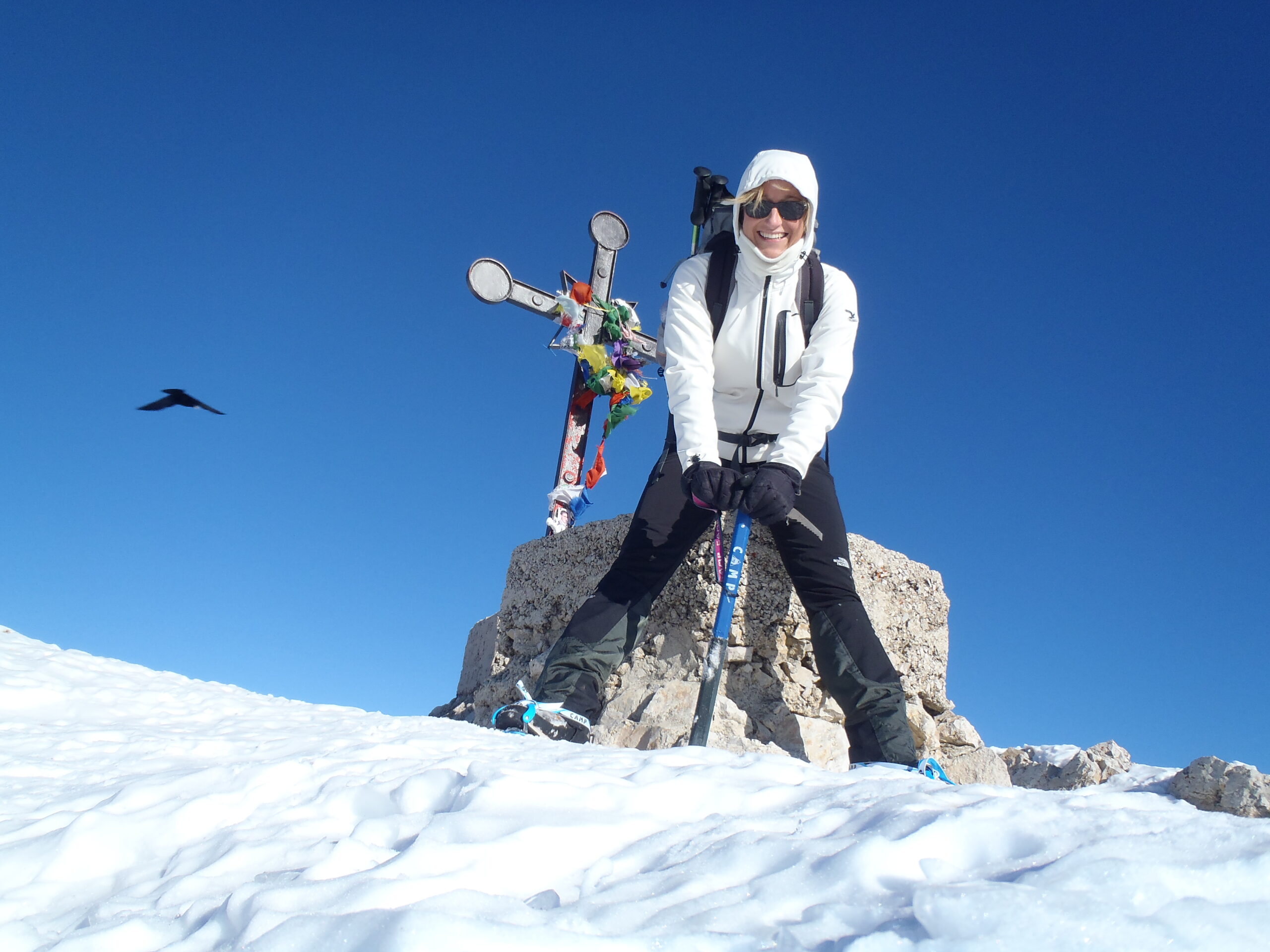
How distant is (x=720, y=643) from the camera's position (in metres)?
3.13

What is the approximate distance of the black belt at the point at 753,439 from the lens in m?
3.54

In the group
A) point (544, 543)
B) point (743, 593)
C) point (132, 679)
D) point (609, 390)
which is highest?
point (609, 390)

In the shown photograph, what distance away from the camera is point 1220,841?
3.79ft

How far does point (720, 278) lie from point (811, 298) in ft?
1.34

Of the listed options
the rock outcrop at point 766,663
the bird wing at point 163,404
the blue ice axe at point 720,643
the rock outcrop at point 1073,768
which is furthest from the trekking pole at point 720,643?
the bird wing at point 163,404

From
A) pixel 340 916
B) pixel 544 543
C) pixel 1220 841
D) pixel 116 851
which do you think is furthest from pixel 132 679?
pixel 1220 841

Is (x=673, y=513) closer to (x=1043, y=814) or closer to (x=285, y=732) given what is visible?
(x=285, y=732)


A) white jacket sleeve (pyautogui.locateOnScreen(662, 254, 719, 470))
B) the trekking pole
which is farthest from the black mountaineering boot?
white jacket sleeve (pyautogui.locateOnScreen(662, 254, 719, 470))

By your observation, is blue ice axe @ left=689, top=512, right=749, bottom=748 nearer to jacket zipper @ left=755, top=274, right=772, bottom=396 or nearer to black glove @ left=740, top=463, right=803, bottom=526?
black glove @ left=740, top=463, right=803, bottom=526

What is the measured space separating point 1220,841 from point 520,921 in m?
0.99

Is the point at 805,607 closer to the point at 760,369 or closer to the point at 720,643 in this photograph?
the point at 720,643

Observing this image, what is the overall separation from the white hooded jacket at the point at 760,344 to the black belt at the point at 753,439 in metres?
0.02

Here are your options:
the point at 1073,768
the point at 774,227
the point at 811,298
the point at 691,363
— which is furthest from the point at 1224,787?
the point at 774,227

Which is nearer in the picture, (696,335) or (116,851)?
(116,851)
